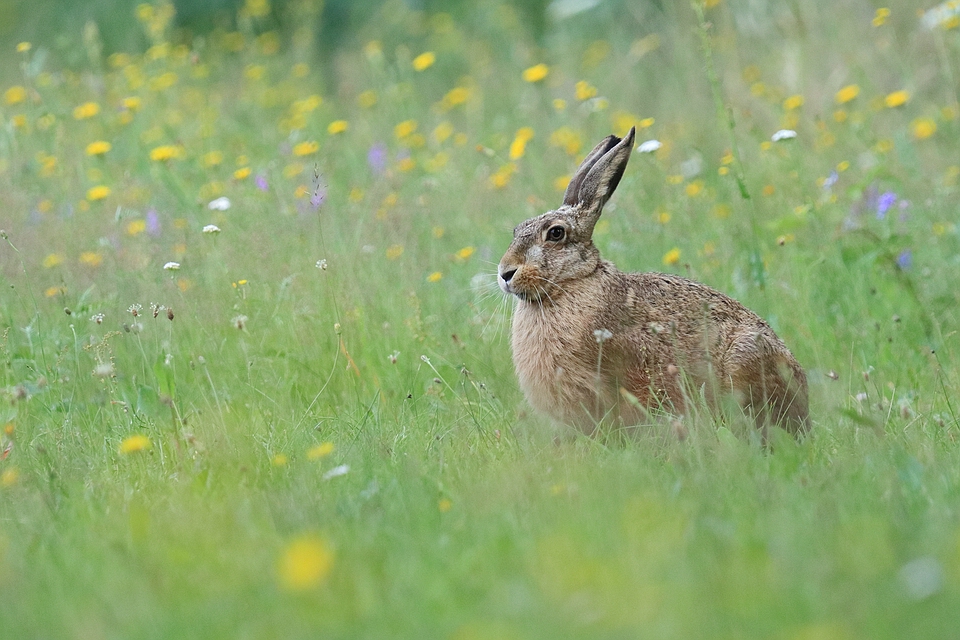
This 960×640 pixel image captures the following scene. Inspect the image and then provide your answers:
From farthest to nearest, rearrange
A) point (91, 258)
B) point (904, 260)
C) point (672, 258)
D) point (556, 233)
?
point (91, 258) → point (672, 258) → point (904, 260) → point (556, 233)

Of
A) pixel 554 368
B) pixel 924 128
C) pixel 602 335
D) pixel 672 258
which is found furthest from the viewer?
pixel 924 128

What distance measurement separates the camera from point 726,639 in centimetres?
217

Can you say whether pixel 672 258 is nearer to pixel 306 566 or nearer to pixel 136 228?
pixel 136 228

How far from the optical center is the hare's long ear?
4711mm

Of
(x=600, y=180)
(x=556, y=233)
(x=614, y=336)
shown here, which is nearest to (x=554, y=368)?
(x=614, y=336)

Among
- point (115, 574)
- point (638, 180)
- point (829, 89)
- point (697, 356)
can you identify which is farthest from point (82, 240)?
point (829, 89)

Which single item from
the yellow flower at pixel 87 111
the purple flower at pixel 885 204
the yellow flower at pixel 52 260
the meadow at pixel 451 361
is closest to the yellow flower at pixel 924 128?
the meadow at pixel 451 361

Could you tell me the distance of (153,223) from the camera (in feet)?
20.6

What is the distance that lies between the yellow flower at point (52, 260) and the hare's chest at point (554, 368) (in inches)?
94.8

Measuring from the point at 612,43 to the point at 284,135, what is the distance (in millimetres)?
3411

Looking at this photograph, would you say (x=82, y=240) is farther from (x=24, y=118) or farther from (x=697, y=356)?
(x=697, y=356)

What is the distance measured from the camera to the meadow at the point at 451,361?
247cm

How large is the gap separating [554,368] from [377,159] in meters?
3.64

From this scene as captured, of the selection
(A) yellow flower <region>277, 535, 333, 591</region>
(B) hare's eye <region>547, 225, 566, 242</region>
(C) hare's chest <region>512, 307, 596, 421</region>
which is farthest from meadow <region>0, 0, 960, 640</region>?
(B) hare's eye <region>547, 225, 566, 242</region>
